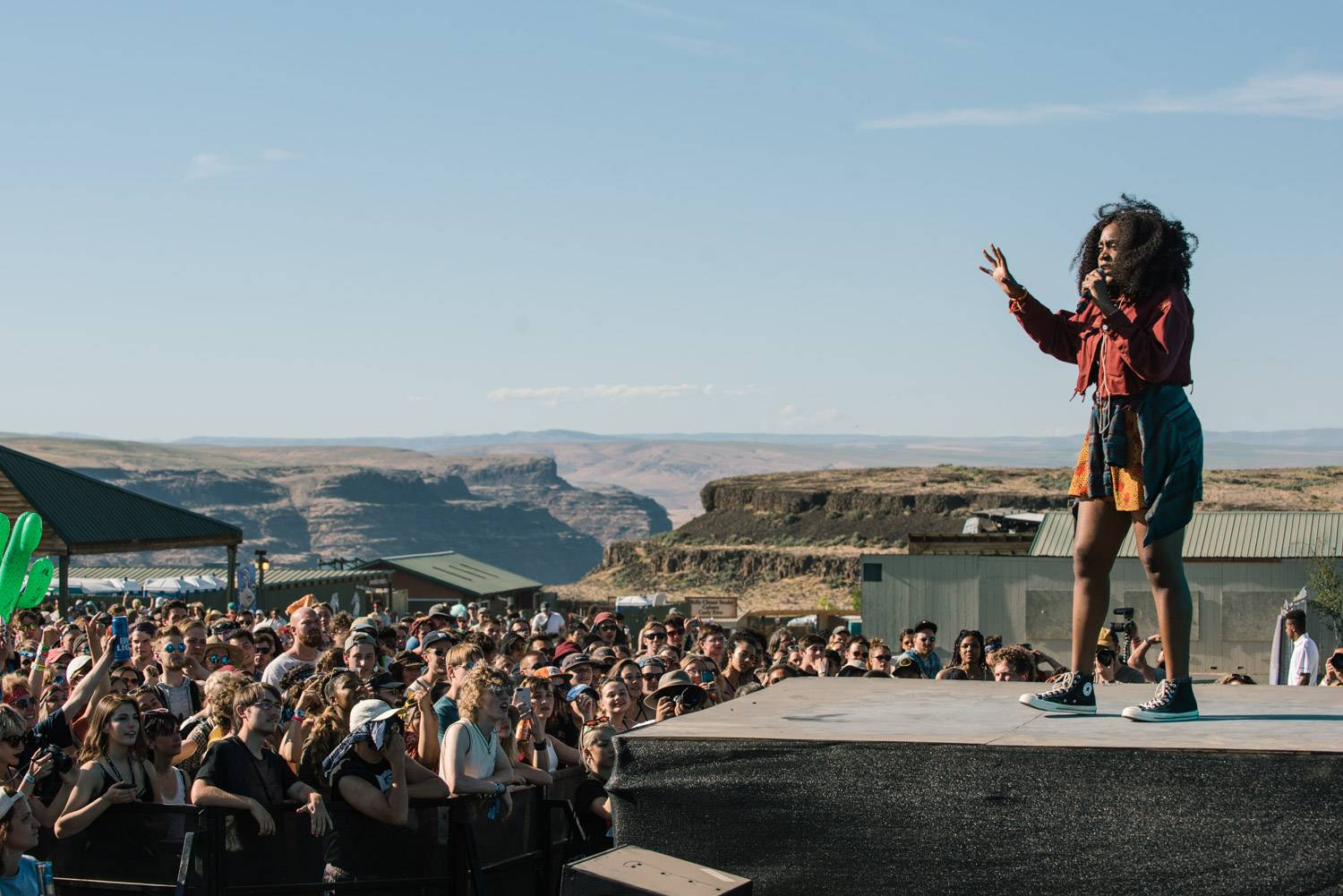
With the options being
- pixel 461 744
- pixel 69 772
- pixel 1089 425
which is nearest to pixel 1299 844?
pixel 1089 425

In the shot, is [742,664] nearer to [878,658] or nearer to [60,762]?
[878,658]

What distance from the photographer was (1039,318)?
577 cm

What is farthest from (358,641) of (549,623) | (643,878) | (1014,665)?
(549,623)

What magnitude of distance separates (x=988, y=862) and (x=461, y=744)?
9.07ft

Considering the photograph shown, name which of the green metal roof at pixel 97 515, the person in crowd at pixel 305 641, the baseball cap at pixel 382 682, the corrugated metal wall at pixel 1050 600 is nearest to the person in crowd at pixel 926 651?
the person in crowd at pixel 305 641

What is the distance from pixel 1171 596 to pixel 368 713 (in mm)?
3151

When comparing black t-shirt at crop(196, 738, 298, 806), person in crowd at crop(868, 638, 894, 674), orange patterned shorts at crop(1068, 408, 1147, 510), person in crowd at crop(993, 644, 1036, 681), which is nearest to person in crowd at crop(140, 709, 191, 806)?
black t-shirt at crop(196, 738, 298, 806)

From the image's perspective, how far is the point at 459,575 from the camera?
232 feet

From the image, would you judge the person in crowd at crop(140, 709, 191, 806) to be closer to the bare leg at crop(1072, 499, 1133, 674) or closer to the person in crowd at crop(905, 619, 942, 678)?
the bare leg at crop(1072, 499, 1133, 674)

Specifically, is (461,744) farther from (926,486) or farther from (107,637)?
(926,486)

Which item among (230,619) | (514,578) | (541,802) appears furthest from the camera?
(514,578)

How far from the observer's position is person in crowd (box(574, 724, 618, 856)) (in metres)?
7.65

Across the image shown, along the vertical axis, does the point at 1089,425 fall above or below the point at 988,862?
above

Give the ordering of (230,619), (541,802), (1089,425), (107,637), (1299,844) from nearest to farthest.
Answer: (1299,844) < (1089,425) < (541,802) < (107,637) < (230,619)
